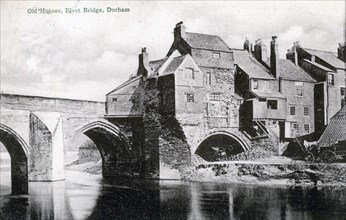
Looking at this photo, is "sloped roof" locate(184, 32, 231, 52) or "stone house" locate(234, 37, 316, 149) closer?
"sloped roof" locate(184, 32, 231, 52)

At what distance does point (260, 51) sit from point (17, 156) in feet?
67.8

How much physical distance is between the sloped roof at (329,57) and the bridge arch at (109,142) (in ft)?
58.4

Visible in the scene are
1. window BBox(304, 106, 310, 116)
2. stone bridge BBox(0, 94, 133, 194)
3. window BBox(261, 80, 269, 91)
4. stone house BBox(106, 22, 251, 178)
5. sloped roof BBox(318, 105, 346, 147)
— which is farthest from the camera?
window BBox(304, 106, 310, 116)

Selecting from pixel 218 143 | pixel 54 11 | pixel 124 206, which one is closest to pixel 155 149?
pixel 218 143

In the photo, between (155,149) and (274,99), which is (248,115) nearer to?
(274,99)

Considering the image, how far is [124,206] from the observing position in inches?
706

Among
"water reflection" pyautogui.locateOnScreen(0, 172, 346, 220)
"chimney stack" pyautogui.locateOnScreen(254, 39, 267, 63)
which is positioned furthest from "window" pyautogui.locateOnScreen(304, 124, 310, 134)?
"water reflection" pyautogui.locateOnScreen(0, 172, 346, 220)

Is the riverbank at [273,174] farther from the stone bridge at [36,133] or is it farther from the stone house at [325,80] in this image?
the stone house at [325,80]

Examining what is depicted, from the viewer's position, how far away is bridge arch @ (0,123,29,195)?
72.9ft

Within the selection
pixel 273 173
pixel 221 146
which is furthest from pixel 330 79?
pixel 273 173

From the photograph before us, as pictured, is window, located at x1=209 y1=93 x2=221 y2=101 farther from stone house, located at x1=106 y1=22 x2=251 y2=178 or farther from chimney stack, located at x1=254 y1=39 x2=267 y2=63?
chimney stack, located at x1=254 y1=39 x2=267 y2=63

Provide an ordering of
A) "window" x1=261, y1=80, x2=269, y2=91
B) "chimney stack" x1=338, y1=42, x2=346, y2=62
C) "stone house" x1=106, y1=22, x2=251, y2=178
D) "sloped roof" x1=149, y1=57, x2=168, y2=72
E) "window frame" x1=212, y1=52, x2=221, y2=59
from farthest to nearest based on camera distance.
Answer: "chimney stack" x1=338, y1=42, x2=346, y2=62 → "window" x1=261, y1=80, x2=269, y2=91 → "window frame" x1=212, y1=52, x2=221, y2=59 → "sloped roof" x1=149, y1=57, x2=168, y2=72 → "stone house" x1=106, y1=22, x2=251, y2=178

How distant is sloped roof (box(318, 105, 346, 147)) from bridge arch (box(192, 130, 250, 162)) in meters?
5.68

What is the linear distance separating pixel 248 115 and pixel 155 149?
313 inches
